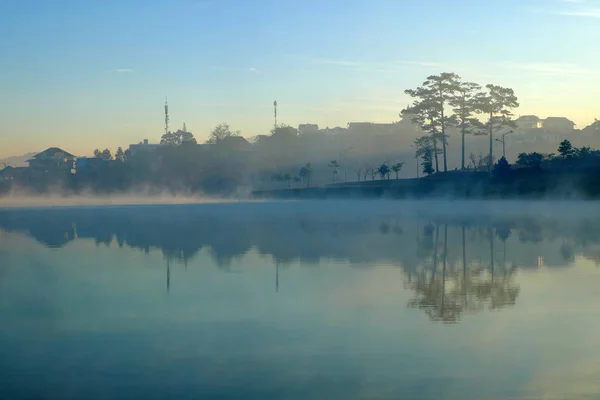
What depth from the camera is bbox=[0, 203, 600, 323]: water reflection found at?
17078mm

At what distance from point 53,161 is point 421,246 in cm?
16496

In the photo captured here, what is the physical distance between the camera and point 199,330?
12.8m

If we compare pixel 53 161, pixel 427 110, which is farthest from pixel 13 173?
pixel 427 110

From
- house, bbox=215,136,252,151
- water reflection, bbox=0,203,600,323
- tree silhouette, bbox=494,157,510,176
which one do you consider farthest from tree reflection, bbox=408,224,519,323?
house, bbox=215,136,252,151

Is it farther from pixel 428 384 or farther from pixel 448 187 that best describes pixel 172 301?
pixel 448 187

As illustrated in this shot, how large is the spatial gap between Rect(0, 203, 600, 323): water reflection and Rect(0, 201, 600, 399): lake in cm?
14

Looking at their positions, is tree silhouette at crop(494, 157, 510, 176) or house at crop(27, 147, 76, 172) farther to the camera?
house at crop(27, 147, 76, 172)

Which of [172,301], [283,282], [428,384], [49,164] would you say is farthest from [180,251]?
[49,164]

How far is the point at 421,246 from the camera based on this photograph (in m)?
28.0

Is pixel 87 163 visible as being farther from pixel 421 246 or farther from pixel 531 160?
pixel 421 246

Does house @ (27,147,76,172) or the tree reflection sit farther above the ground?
house @ (27,147,76,172)

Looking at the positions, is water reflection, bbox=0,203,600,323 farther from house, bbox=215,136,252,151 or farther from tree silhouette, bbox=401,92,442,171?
house, bbox=215,136,252,151

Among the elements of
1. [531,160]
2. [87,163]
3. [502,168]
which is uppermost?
[87,163]

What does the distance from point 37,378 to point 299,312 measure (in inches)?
233
